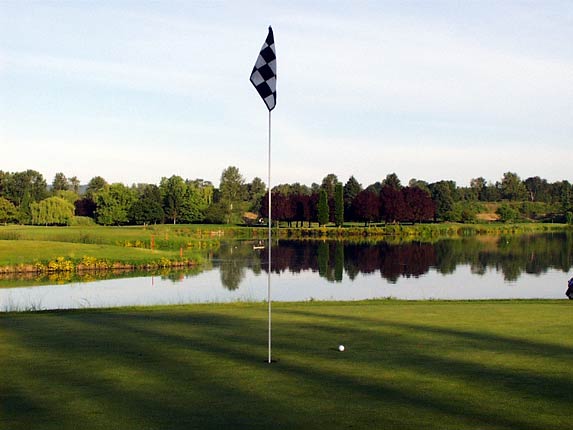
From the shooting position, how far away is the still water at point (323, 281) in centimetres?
3256

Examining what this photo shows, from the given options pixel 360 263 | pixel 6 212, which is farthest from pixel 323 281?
pixel 6 212

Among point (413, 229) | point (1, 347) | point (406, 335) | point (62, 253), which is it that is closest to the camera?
point (1, 347)

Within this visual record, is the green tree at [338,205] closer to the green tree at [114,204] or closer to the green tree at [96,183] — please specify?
the green tree at [114,204]

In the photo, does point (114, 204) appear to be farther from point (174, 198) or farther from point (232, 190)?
point (232, 190)

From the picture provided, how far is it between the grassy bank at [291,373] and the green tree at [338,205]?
104664mm

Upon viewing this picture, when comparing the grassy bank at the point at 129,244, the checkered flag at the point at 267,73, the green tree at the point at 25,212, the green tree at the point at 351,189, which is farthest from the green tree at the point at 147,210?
the checkered flag at the point at 267,73

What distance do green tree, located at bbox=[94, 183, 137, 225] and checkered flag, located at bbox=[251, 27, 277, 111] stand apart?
11826 centimetres

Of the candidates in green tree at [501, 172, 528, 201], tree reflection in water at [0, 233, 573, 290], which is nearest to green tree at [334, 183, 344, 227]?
tree reflection in water at [0, 233, 573, 290]

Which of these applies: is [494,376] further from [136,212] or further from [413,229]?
[136,212]

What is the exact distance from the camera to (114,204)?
411 ft

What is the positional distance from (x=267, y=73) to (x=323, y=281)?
3264 cm

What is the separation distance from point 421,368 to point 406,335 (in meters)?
2.79

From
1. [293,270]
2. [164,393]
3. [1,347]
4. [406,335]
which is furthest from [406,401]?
[293,270]

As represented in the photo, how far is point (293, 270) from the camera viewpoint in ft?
164
